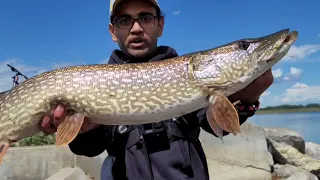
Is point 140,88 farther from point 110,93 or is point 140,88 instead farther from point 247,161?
point 247,161

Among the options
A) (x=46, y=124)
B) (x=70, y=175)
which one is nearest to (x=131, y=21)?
(x=46, y=124)

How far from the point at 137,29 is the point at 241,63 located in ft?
3.01

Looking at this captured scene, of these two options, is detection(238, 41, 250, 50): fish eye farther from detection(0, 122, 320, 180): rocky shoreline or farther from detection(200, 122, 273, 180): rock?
detection(200, 122, 273, 180): rock

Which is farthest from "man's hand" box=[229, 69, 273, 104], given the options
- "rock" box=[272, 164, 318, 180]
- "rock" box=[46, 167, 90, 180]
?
"rock" box=[272, 164, 318, 180]

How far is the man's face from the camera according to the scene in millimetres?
3135

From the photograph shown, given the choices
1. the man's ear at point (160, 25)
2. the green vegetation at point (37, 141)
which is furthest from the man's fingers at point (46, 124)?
the green vegetation at point (37, 141)

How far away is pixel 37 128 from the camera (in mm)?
2873

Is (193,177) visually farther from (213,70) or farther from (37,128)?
(37,128)

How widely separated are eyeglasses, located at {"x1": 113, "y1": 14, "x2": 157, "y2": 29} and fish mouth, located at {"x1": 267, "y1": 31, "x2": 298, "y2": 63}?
1.06 metres

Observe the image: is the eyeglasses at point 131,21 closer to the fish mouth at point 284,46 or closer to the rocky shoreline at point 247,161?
the fish mouth at point 284,46

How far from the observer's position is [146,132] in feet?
9.46

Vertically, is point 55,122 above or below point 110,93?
below

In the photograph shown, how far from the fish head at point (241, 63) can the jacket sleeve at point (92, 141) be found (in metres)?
0.88

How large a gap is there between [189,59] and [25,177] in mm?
4537
